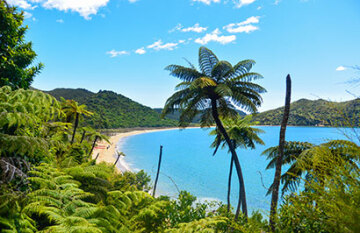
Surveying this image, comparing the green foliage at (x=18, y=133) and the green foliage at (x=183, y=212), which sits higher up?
the green foliage at (x=18, y=133)

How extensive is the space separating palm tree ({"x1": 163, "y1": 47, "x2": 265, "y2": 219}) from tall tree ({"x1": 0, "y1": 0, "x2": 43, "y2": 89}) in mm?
5658

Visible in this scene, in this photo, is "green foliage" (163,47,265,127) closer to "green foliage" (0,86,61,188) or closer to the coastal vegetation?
the coastal vegetation

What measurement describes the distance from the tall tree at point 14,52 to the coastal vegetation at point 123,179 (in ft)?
0.10

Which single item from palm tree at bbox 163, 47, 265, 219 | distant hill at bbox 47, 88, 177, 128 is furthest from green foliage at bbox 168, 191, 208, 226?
distant hill at bbox 47, 88, 177, 128

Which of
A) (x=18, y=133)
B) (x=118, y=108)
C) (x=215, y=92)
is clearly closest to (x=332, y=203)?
(x=18, y=133)

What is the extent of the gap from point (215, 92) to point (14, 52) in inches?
297

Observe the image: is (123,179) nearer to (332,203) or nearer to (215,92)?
(215,92)

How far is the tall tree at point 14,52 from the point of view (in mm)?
6617

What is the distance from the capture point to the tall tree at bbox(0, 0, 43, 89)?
662cm

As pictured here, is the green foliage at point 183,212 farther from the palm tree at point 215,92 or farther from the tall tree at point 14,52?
the tall tree at point 14,52

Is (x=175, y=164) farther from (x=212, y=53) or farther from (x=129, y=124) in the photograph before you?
(x=129, y=124)

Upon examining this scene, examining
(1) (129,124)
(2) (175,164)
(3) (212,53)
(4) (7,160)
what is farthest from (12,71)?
(1) (129,124)

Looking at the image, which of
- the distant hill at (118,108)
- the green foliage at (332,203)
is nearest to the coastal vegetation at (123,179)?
the green foliage at (332,203)

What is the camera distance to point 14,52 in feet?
22.4
